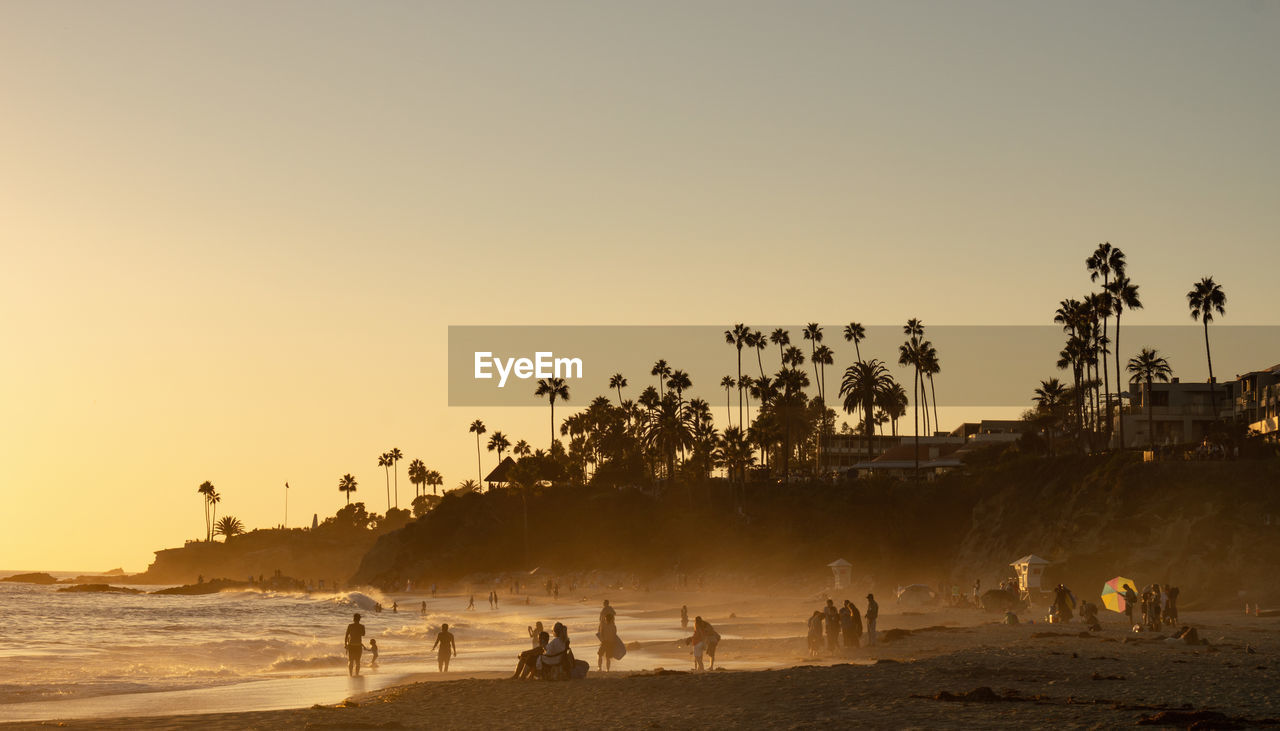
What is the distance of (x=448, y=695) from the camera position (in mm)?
21109

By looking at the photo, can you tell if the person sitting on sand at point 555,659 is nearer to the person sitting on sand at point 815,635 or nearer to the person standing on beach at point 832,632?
the person sitting on sand at point 815,635

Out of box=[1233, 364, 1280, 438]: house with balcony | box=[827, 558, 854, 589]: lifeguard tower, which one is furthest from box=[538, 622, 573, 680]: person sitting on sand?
box=[1233, 364, 1280, 438]: house with balcony

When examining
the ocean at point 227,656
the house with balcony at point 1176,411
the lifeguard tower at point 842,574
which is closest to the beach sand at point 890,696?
the ocean at point 227,656

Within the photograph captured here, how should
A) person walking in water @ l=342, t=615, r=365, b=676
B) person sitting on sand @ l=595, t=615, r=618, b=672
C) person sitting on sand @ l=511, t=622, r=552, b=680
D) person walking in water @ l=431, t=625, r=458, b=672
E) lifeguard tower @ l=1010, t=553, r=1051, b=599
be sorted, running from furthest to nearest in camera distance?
lifeguard tower @ l=1010, t=553, r=1051, b=599 → person walking in water @ l=431, t=625, r=458, b=672 → person walking in water @ l=342, t=615, r=365, b=676 → person sitting on sand @ l=595, t=615, r=618, b=672 → person sitting on sand @ l=511, t=622, r=552, b=680

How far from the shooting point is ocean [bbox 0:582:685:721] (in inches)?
1027

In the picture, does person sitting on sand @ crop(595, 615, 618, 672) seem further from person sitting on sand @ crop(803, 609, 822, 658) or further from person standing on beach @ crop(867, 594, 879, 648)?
person standing on beach @ crop(867, 594, 879, 648)

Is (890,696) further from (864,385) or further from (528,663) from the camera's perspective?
(864,385)

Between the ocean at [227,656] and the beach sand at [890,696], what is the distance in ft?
14.0

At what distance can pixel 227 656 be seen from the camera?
1628 inches

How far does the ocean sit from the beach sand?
4256mm

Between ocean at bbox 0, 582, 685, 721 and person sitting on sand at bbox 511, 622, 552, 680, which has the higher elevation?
person sitting on sand at bbox 511, 622, 552, 680

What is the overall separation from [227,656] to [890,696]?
30.8m

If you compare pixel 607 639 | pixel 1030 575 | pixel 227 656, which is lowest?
pixel 227 656

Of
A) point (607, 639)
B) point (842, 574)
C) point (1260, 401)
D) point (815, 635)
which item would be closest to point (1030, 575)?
point (842, 574)
